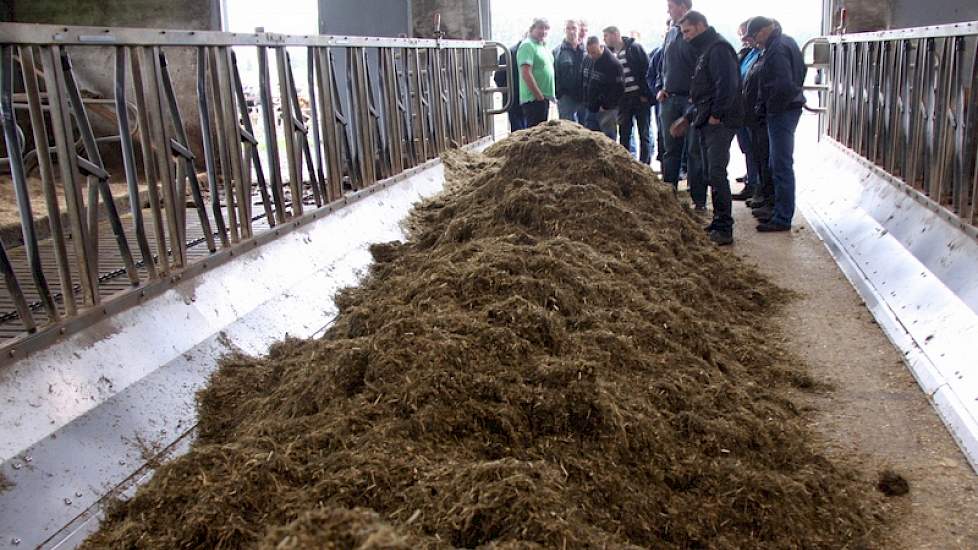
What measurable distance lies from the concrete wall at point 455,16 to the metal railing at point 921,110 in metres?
6.66

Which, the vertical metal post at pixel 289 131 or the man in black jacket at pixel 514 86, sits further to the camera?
the man in black jacket at pixel 514 86

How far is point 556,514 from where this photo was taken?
2.38 meters

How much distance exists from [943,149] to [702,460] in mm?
3678

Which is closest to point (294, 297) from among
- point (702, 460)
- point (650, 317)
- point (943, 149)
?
point (650, 317)

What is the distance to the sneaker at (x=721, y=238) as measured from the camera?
24.4 ft

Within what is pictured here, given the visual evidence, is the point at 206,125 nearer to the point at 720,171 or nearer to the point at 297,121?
the point at 297,121

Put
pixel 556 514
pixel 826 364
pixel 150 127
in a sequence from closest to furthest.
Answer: pixel 556 514 < pixel 150 127 < pixel 826 364

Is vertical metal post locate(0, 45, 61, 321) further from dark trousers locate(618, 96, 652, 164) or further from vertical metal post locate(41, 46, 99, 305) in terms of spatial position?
dark trousers locate(618, 96, 652, 164)

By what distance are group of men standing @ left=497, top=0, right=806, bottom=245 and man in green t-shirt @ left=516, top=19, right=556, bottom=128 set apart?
0.01 m

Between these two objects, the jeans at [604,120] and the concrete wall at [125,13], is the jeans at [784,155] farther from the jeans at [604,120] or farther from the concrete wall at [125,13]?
the concrete wall at [125,13]

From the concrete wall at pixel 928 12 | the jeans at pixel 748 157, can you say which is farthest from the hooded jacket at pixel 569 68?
the concrete wall at pixel 928 12

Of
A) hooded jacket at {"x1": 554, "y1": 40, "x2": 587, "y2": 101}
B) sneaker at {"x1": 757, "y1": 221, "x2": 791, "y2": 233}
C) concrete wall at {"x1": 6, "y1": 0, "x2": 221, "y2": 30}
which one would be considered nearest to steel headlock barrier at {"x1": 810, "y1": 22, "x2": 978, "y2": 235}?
sneaker at {"x1": 757, "y1": 221, "x2": 791, "y2": 233}

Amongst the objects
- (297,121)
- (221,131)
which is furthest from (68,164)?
(297,121)

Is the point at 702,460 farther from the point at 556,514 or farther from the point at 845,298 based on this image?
the point at 845,298
